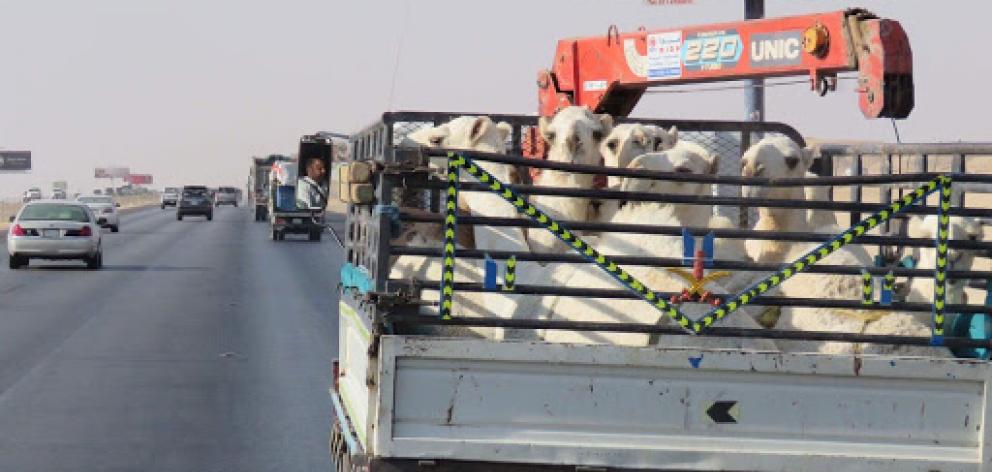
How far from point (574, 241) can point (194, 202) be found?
93636 mm

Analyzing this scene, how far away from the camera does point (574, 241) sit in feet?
22.3

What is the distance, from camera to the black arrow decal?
6.75 m

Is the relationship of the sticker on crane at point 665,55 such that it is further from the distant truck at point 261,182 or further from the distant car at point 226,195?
the distant car at point 226,195

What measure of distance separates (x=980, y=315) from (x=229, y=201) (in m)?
132

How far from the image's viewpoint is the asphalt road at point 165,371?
542 inches

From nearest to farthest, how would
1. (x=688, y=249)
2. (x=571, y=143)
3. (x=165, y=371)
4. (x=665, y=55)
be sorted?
(x=688, y=249) → (x=571, y=143) → (x=665, y=55) → (x=165, y=371)

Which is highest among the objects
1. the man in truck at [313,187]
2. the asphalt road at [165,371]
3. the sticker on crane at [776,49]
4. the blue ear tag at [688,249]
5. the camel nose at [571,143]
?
the sticker on crane at [776,49]

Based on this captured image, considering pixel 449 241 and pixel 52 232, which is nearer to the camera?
pixel 449 241

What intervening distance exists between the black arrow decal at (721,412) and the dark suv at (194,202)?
3678 inches

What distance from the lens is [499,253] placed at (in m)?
6.84

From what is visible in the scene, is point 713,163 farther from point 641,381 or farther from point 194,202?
point 194,202

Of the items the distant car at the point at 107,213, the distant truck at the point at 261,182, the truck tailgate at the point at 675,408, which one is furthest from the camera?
the distant truck at the point at 261,182

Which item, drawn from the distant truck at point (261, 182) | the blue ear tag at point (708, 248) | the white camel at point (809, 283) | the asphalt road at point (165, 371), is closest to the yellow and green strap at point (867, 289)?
the white camel at point (809, 283)

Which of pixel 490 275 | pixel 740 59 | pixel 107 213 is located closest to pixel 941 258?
pixel 490 275
